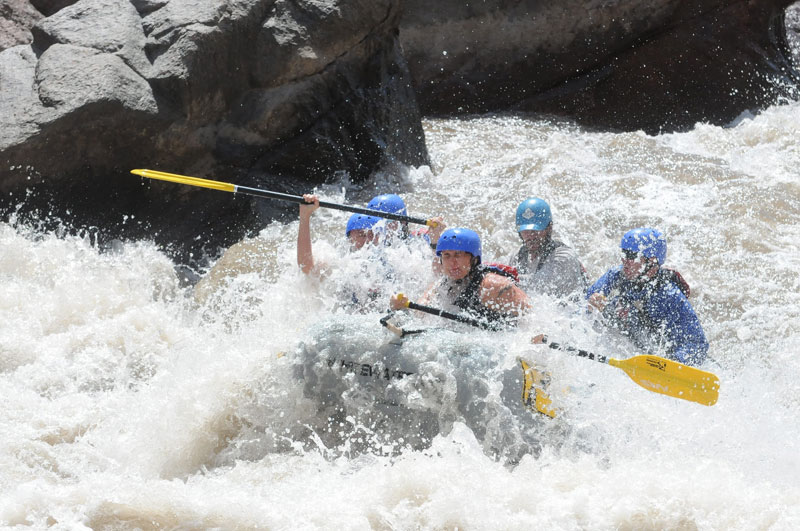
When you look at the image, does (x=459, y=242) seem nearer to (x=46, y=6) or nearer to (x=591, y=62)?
(x=591, y=62)

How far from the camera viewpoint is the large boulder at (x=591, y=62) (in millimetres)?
9367

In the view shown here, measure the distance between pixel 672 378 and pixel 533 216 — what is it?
1.61 m

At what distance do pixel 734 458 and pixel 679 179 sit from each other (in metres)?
3.78

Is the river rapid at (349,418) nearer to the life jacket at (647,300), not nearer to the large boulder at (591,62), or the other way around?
the life jacket at (647,300)

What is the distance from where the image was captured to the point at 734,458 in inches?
161

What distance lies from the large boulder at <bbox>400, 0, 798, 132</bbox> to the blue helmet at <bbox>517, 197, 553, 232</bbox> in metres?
3.83

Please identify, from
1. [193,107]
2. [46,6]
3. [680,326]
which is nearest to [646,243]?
[680,326]

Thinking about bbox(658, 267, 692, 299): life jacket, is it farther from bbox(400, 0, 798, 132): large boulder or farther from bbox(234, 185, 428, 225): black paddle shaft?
bbox(400, 0, 798, 132): large boulder

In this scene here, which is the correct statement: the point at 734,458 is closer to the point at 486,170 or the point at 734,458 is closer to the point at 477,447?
the point at 477,447

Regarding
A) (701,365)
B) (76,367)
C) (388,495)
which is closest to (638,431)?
(701,365)

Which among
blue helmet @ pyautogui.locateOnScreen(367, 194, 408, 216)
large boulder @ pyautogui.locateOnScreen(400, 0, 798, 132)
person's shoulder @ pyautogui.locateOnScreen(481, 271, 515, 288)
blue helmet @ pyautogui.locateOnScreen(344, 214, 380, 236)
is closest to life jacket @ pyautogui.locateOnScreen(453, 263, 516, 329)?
person's shoulder @ pyautogui.locateOnScreen(481, 271, 515, 288)

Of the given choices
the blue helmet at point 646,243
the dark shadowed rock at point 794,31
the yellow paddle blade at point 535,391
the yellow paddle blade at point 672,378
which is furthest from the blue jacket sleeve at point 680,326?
the dark shadowed rock at point 794,31

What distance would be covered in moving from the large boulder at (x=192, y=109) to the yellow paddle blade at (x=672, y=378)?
3.49m

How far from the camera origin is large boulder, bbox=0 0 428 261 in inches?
251
